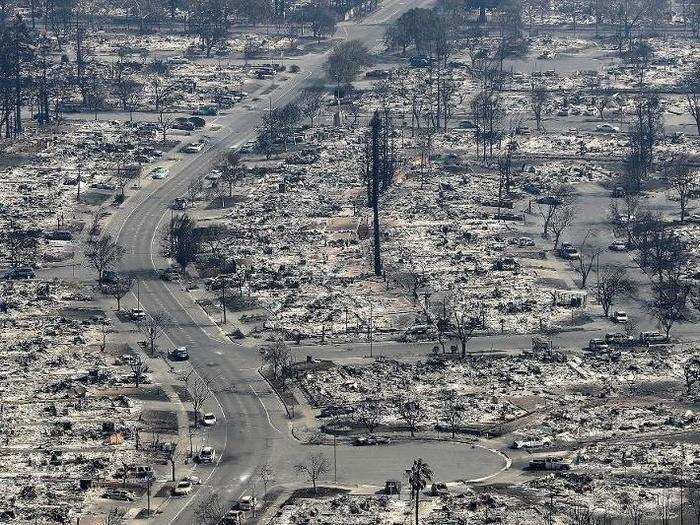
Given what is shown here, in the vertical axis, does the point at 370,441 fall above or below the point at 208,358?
below

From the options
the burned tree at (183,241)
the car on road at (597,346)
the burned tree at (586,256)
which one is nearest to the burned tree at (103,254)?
the burned tree at (183,241)

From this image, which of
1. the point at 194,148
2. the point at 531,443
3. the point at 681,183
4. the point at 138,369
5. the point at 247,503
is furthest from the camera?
the point at 194,148

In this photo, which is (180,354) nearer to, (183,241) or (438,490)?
(183,241)

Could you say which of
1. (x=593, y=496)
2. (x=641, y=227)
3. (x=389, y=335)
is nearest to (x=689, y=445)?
(x=593, y=496)

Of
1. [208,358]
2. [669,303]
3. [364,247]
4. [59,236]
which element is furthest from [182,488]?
[59,236]

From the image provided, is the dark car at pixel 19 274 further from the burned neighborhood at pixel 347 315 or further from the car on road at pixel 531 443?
the car on road at pixel 531 443

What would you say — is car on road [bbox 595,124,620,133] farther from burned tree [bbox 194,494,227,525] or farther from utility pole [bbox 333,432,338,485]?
burned tree [bbox 194,494,227,525]

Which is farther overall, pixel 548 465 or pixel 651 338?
pixel 651 338
